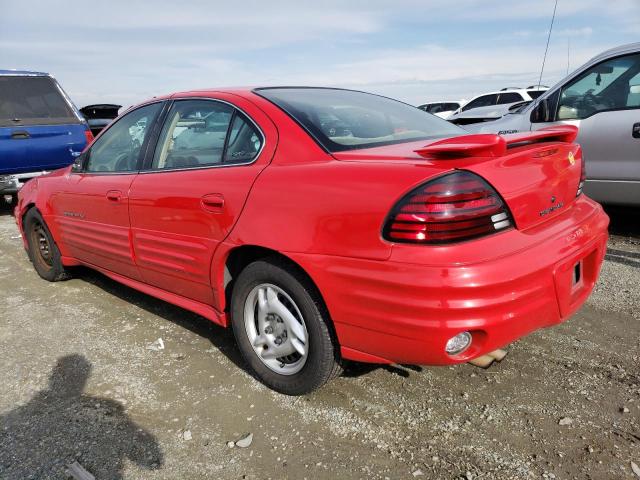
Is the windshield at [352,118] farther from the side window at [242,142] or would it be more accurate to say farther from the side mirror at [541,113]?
the side mirror at [541,113]

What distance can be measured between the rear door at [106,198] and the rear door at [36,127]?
336 centimetres

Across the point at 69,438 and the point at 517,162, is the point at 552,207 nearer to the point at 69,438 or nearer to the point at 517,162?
the point at 517,162

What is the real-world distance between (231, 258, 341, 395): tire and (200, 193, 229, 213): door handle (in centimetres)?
33

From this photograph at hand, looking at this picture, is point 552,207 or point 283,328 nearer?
point 552,207

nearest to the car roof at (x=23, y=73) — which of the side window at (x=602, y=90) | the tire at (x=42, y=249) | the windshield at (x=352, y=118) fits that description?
the tire at (x=42, y=249)

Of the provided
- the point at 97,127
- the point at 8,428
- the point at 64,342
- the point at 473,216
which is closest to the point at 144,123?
the point at 64,342

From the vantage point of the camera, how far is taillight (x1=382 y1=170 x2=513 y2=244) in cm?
184

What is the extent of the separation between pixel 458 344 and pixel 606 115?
3.72 m

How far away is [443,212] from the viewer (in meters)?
1.83

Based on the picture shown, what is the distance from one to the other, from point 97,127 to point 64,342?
6538 millimetres

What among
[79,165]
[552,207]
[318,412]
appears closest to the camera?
[552,207]

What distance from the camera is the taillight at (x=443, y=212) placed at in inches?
72.3

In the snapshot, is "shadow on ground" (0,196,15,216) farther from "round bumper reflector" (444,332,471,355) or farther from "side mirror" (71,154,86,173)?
"round bumper reflector" (444,332,471,355)

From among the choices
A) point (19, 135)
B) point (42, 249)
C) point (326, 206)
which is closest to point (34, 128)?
point (19, 135)
